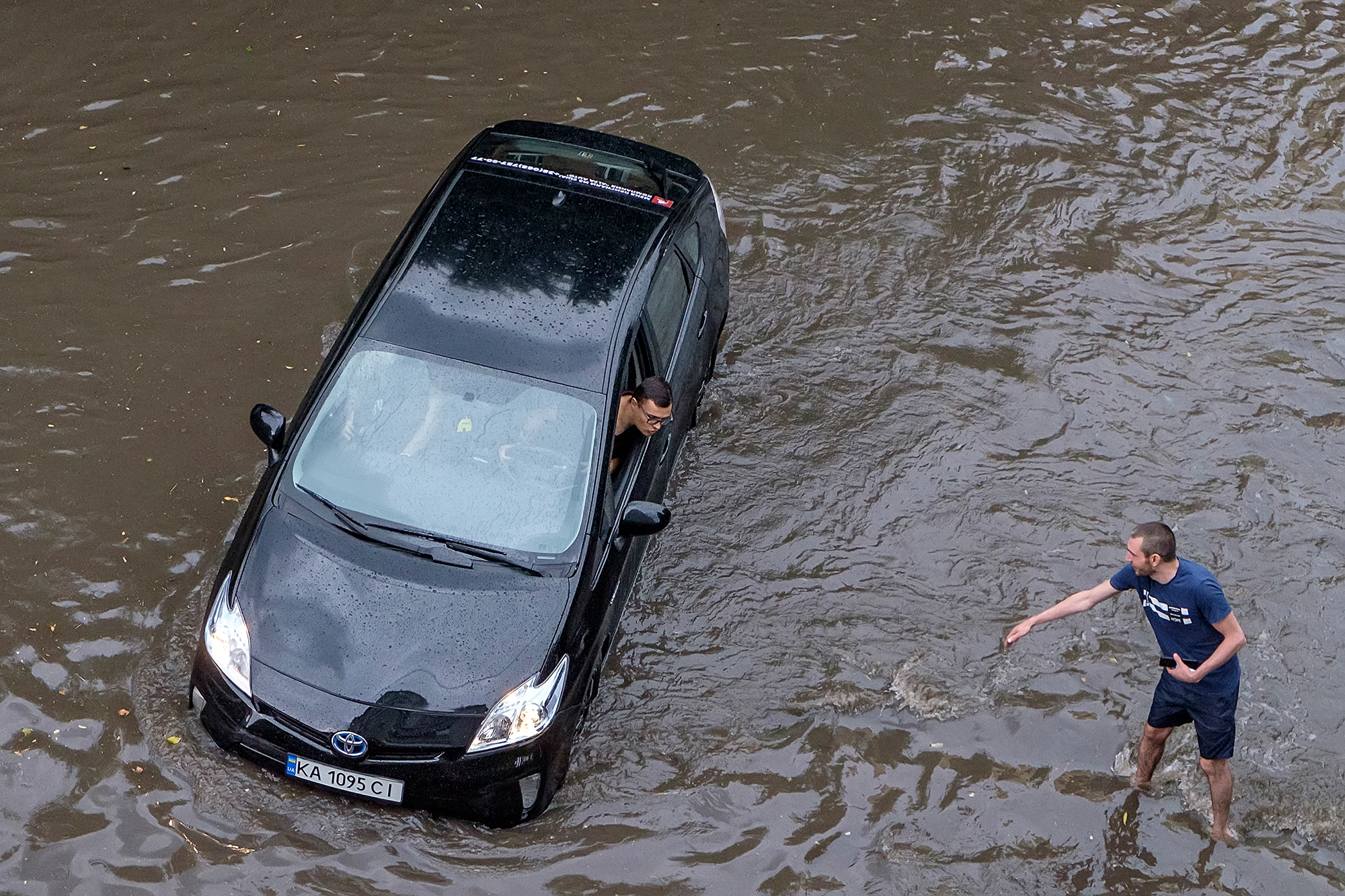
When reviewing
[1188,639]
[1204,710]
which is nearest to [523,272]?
[1188,639]

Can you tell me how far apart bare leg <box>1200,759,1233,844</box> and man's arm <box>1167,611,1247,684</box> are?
0.52m

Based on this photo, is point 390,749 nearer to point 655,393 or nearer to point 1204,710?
point 655,393

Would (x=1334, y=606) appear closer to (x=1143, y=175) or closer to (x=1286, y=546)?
(x=1286, y=546)

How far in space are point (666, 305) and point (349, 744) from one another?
2878 mm

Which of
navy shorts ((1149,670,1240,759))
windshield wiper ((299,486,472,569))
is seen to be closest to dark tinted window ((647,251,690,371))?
windshield wiper ((299,486,472,569))

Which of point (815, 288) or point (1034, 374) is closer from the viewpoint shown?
point (1034, 374)

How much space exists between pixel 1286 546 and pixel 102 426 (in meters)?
6.78

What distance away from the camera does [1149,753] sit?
555 centimetres

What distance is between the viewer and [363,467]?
17.6 feet

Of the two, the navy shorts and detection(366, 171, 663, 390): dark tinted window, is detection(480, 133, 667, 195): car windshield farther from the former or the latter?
the navy shorts

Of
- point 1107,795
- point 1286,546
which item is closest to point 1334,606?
point 1286,546

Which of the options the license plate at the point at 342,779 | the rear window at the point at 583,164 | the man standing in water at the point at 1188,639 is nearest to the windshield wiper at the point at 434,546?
the license plate at the point at 342,779

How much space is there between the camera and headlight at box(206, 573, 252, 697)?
486 cm

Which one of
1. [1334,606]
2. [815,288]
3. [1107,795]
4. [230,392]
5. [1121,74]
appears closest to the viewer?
[1107,795]
